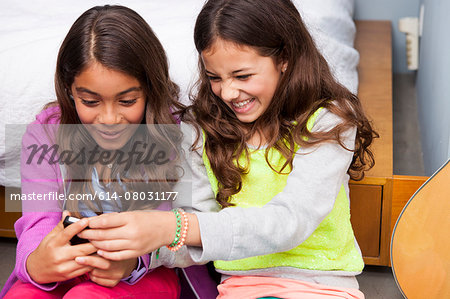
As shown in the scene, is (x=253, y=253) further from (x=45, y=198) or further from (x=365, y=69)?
(x=365, y=69)

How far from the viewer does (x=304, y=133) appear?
108 cm

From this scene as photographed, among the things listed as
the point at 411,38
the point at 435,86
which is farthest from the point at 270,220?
the point at 411,38

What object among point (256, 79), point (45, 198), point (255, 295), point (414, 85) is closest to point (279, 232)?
point (255, 295)

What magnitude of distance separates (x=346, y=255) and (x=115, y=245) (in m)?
0.48

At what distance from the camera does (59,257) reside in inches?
39.7

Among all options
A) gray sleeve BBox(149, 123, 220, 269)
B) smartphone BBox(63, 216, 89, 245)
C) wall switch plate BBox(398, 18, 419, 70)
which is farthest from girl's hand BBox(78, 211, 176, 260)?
wall switch plate BBox(398, 18, 419, 70)

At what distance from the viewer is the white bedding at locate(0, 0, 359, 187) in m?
1.44

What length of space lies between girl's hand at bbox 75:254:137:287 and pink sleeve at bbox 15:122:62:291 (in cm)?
18

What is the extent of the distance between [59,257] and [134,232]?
8.0 inches

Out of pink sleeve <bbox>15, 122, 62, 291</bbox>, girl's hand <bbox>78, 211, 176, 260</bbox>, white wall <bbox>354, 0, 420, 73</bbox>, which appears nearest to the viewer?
girl's hand <bbox>78, 211, 176, 260</bbox>

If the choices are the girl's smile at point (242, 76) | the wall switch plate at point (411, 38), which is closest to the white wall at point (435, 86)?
the wall switch plate at point (411, 38)

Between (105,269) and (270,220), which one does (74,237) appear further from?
(270,220)

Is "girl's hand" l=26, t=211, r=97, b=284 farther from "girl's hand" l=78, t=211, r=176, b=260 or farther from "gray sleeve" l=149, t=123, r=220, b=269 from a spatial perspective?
"gray sleeve" l=149, t=123, r=220, b=269

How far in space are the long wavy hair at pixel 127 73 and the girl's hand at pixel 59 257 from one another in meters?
0.19
